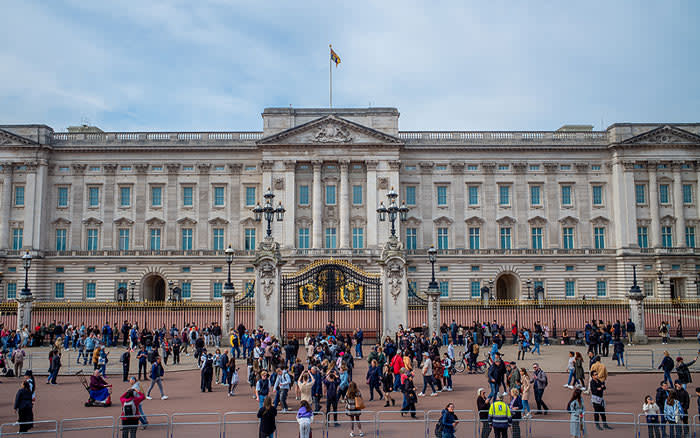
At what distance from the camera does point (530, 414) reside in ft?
52.3

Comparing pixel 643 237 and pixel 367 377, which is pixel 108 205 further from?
pixel 643 237

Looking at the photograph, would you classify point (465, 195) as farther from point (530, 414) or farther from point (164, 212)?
point (530, 414)

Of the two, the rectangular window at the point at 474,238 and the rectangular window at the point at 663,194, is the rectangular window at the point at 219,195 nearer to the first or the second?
the rectangular window at the point at 474,238

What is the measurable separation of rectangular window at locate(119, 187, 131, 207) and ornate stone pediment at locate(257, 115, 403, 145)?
15.1m

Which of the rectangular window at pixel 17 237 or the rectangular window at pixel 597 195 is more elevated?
the rectangular window at pixel 597 195

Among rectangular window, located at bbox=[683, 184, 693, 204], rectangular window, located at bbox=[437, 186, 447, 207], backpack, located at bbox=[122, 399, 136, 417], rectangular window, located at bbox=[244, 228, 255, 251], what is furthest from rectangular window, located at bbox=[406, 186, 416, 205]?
backpack, located at bbox=[122, 399, 136, 417]

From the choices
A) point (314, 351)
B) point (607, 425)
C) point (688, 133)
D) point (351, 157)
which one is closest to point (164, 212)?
point (351, 157)

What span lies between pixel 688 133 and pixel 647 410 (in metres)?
52.8

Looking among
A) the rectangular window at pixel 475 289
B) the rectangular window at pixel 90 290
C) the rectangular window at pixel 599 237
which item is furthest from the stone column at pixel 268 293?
the rectangular window at pixel 599 237

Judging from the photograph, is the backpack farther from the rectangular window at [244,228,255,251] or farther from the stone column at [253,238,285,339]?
the rectangular window at [244,228,255,251]

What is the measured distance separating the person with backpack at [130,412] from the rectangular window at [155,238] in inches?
1801

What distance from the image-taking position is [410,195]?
58250 millimetres

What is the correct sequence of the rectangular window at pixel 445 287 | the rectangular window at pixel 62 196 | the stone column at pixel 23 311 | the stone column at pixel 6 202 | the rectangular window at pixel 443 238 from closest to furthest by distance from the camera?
the stone column at pixel 23 311 → the stone column at pixel 6 202 → the rectangular window at pixel 445 287 → the rectangular window at pixel 443 238 → the rectangular window at pixel 62 196

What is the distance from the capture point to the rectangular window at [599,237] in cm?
5803
